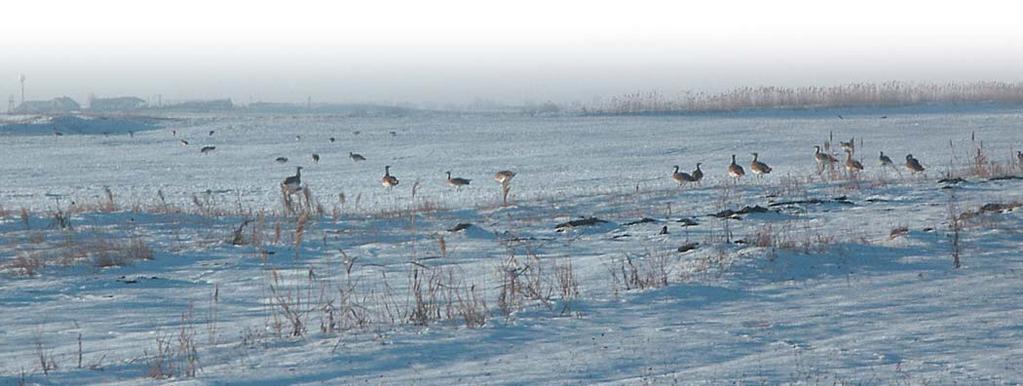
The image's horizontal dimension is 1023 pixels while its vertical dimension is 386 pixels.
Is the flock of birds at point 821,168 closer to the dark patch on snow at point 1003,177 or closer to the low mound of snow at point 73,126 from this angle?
the dark patch on snow at point 1003,177

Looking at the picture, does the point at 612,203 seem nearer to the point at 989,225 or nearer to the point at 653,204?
the point at 653,204

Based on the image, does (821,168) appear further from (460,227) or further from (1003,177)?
(460,227)

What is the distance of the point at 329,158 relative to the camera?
113ft

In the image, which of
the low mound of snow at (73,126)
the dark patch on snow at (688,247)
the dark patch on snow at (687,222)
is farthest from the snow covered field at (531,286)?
the low mound of snow at (73,126)

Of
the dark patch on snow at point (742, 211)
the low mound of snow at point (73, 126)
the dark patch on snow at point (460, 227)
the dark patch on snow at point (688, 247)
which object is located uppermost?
the low mound of snow at point (73, 126)

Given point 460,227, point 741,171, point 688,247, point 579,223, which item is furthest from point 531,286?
point 741,171

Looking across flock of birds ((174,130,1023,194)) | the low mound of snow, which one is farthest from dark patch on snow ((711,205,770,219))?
the low mound of snow

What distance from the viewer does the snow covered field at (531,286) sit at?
7.33m

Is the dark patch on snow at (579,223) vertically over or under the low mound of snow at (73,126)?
under

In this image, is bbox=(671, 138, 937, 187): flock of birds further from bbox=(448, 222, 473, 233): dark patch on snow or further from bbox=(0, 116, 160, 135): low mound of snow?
bbox=(0, 116, 160, 135): low mound of snow

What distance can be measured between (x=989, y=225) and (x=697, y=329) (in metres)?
5.26

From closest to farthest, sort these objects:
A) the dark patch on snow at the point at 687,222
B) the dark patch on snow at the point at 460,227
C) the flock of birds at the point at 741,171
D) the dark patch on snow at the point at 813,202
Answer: the dark patch on snow at the point at 687,222, the dark patch on snow at the point at 460,227, the dark patch on snow at the point at 813,202, the flock of birds at the point at 741,171

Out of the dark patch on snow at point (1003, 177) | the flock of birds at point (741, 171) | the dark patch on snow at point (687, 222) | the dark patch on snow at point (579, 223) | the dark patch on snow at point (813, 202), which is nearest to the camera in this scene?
the dark patch on snow at point (687, 222)

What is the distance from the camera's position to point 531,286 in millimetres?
9742
